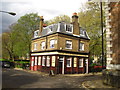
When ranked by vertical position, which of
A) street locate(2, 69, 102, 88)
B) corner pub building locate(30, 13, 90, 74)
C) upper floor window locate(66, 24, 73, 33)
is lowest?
street locate(2, 69, 102, 88)

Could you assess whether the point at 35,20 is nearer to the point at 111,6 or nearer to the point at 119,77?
the point at 111,6

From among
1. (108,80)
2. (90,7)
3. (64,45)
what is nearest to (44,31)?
(64,45)

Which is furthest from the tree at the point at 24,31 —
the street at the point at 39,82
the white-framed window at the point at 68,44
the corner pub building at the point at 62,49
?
the street at the point at 39,82

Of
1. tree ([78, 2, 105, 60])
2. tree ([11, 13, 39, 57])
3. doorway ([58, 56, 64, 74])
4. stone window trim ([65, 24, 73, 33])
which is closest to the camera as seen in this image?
doorway ([58, 56, 64, 74])

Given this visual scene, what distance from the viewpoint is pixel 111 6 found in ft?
46.7

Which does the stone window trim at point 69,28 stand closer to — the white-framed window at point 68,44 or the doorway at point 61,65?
the white-framed window at point 68,44

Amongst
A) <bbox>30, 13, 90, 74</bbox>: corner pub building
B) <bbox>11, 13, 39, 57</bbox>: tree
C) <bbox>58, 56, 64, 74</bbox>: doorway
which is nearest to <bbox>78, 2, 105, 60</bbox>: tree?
<bbox>30, 13, 90, 74</bbox>: corner pub building

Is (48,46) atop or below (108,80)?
atop

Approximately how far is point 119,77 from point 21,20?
126 ft

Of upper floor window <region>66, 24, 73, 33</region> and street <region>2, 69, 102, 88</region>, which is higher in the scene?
upper floor window <region>66, 24, 73, 33</region>

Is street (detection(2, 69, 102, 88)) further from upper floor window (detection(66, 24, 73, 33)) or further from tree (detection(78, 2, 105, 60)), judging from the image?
tree (detection(78, 2, 105, 60))

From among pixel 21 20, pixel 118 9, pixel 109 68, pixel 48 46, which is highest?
pixel 21 20

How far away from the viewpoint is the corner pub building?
24938 mm

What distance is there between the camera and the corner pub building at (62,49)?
81.8 ft
